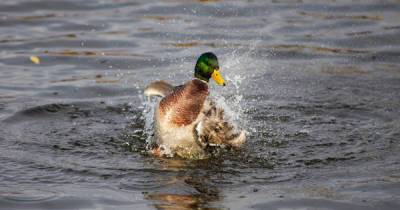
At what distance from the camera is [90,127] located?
25.5 ft

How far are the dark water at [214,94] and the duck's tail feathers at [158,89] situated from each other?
1.63 feet

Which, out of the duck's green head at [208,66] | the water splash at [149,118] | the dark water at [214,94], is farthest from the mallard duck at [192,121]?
the water splash at [149,118]

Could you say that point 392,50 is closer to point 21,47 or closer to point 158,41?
point 158,41

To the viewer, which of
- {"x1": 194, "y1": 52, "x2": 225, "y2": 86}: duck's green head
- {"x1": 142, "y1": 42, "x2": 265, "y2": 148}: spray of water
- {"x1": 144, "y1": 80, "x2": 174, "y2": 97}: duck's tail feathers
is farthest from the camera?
{"x1": 142, "y1": 42, "x2": 265, "y2": 148}: spray of water

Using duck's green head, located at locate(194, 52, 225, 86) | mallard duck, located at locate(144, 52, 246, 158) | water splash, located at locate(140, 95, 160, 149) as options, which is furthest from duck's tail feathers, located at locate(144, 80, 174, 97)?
duck's green head, located at locate(194, 52, 225, 86)

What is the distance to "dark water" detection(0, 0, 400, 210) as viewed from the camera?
6.08 metres

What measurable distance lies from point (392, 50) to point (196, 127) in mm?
4450

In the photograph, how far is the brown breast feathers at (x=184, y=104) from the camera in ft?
22.4

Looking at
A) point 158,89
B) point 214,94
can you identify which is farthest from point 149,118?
point 214,94

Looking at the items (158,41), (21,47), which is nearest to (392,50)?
Answer: (158,41)

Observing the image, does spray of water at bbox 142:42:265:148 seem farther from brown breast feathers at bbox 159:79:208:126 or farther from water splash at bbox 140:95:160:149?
brown breast feathers at bbox 159:79:208:126

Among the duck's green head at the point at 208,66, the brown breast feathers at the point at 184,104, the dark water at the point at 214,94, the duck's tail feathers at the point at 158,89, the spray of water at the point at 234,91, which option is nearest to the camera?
the dark water at the point at 214,94

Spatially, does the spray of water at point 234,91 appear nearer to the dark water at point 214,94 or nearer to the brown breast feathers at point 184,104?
the dark water at point 214,94

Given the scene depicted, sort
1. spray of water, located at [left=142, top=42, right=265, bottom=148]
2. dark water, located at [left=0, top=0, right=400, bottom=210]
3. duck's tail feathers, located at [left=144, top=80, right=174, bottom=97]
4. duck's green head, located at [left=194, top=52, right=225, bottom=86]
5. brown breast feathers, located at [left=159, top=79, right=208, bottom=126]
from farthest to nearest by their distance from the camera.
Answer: spray of water, located at [left=142, top=42, right=265, bottom=148], duck's tail feathers, located at [left=144, top=80, right=174, bottom=97], duck's green head, located at [left=194, top=52, right=225, bottom=86], brown breast feathers, located at [left=159, top=79, right=208, bottom=126], dark water, located at [left=0, top=0, right=400, bottom=210]
